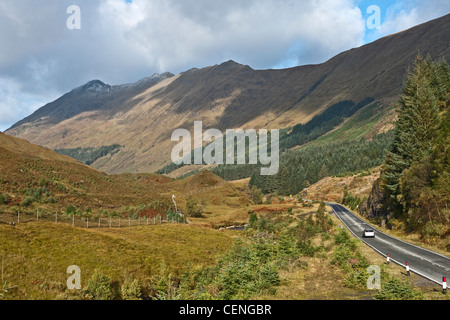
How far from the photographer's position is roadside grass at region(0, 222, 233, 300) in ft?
64.5

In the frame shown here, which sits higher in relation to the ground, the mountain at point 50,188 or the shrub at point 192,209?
Answer: the mountain at point 50,188

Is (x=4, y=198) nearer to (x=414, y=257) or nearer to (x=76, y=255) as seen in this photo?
Result: (x=76, y=255)

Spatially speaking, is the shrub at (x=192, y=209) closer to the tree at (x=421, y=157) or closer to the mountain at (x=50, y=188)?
the mountain at (x=50, y=188)

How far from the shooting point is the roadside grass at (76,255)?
19656mm

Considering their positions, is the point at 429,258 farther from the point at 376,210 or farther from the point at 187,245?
the point at 376,210

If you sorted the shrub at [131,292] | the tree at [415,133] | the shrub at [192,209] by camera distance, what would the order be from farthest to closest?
the shrub at [192,209] < the tree at [415,133] < the shrub at [131,292]

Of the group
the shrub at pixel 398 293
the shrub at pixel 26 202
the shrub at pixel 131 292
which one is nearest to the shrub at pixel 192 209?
the shrub at pixel 26 202

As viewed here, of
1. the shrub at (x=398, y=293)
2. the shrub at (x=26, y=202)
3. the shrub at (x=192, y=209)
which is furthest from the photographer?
the shrub at (x=192, y=209)

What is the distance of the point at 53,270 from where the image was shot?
22109mm

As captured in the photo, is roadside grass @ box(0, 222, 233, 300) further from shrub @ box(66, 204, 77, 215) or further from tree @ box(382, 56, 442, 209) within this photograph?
tree @ box(382, 56, 442, 209)
